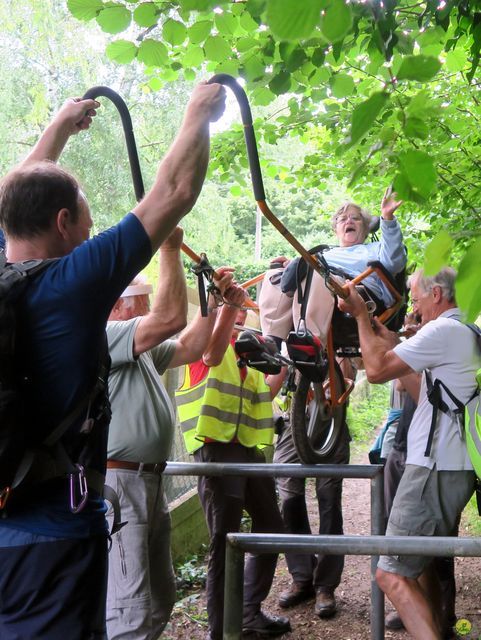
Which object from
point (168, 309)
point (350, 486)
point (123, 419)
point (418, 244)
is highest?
point (418, 244)

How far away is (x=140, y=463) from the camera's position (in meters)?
3.44

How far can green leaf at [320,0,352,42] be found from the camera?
1.12 metres

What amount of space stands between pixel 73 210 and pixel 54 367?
17.7 inches

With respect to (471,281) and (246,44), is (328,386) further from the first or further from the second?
(471,281)

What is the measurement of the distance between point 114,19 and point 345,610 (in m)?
4.11

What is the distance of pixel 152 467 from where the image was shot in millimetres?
3490

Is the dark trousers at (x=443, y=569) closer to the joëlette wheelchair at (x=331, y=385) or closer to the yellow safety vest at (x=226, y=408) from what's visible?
the joëlette wheelchair at (x=331, y=385)

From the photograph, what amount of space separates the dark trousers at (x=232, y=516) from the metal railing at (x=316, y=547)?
1.82 meters

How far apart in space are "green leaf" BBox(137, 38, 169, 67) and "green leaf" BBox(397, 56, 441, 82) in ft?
7.31

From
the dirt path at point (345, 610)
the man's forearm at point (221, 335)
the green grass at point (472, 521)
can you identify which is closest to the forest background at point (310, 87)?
the man's forearm at point (221, 335)

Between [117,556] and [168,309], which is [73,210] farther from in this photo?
[117,556]

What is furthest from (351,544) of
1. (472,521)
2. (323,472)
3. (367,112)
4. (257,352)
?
(472,521)

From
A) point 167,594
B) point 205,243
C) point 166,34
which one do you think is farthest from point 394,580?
point 205,243

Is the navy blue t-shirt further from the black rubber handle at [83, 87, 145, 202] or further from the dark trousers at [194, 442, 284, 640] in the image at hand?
the dark trousers at [194, 442, 284, 640]
